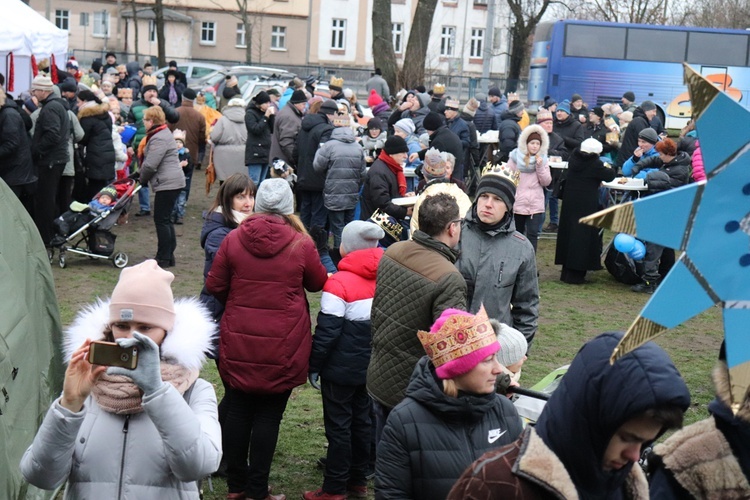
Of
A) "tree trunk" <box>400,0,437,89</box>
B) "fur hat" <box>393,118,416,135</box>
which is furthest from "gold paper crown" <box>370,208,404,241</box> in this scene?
"tree trunk" <box>400,0,437,89</box>

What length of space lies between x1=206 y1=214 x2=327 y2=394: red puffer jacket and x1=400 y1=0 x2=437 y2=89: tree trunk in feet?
63.1

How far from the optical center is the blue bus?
32.2m

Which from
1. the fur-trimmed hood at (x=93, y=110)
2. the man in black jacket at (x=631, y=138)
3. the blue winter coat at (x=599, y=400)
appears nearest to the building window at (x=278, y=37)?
the man in black jacket at (x=631, y=138)

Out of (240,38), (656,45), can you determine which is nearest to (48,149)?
(656,45)

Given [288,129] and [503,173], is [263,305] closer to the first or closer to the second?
[503,173]

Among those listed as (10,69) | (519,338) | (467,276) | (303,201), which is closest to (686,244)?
(519,338)

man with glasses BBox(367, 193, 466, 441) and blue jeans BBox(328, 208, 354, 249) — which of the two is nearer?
man with glasses BBox(367, 193, 466, 441)

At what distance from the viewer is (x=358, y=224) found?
5684mm

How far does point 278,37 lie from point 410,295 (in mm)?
60023

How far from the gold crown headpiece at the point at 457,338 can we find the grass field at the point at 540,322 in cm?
268

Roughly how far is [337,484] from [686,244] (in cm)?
397

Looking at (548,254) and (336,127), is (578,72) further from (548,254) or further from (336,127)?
(336,127)

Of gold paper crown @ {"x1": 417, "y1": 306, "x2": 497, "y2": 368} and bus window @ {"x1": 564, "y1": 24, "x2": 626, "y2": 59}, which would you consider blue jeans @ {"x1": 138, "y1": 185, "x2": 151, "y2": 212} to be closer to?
gold paper crown @ {"x1": 417, "y1": 306, "x2": 497, "y2": 368}

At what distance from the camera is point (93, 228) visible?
1151 cm
